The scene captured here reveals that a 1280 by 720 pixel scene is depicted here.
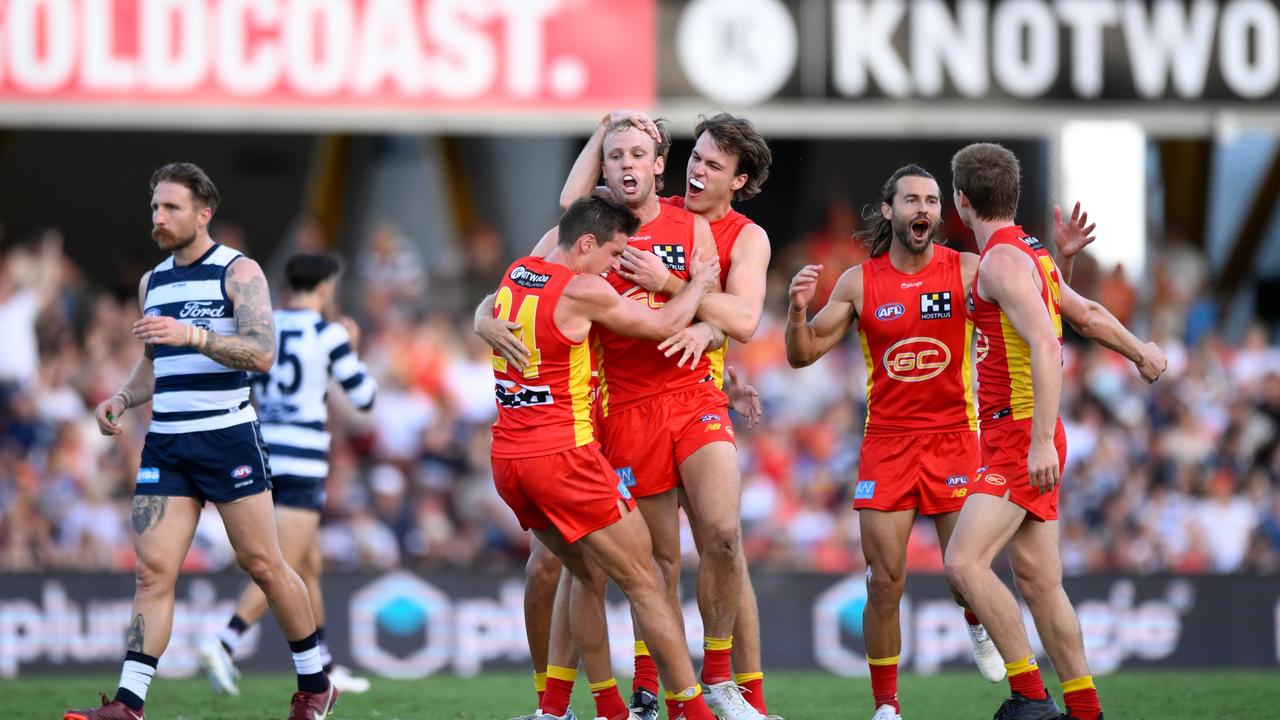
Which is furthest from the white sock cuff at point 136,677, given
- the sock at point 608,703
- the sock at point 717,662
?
the sock at point 717,662

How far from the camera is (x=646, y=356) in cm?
804

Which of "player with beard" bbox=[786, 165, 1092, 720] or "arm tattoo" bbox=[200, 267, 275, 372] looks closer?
"arm tattoo" bbox=[200, 267, 275, 372]

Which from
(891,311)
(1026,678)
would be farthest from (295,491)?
(1026,678)

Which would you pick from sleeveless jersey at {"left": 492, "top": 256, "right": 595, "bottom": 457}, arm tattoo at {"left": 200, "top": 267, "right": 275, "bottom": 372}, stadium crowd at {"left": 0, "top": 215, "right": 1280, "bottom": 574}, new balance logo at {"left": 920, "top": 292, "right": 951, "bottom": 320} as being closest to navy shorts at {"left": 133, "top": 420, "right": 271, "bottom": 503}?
arm tattoo at {"left": 200, "top": 267, "right": 275, "bottom": 372}

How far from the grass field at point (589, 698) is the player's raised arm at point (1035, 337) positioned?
8.17 ft

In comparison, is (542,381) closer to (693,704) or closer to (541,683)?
(693,704)

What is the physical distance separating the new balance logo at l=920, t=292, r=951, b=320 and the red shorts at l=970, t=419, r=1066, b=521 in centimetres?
67

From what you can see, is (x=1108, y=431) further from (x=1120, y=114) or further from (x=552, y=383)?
(x=552, y=383)

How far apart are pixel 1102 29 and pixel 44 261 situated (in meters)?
10.8

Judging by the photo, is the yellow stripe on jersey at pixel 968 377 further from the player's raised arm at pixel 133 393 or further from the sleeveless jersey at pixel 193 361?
the player's raised arm at pixel 133 393

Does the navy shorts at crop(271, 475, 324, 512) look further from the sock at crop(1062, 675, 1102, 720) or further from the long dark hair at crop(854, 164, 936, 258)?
the sock at crop(1062, 675, 1102, 720)

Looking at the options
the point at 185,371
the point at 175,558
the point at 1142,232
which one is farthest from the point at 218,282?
the point at 1142,232

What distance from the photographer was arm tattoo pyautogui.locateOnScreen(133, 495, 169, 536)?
784 cm

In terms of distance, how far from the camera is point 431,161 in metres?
21.7
